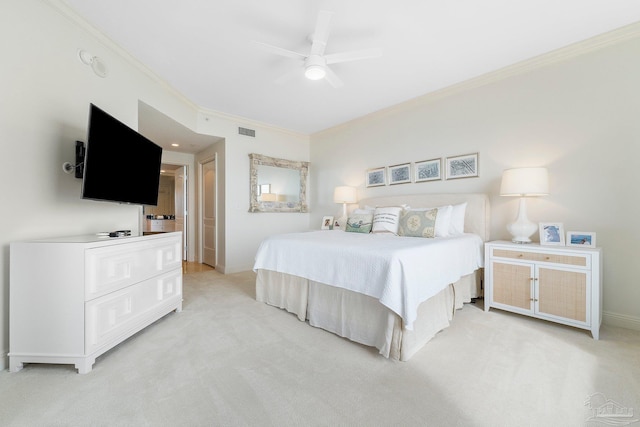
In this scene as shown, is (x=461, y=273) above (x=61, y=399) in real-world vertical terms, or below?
above

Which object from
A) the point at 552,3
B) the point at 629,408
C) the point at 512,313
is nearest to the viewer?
the point at 629,408

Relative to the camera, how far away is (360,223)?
3506 millimetres

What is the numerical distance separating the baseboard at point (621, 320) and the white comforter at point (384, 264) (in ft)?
3.48

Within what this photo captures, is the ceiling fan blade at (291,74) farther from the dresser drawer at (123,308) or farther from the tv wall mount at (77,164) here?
the dresser drawer at (123,308)

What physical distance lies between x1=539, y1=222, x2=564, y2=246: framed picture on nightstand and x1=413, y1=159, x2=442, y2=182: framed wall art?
1342 millimetres

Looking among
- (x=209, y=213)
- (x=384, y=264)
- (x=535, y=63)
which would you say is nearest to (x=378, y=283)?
(x=384, y=264)

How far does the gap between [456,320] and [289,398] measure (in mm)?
1797

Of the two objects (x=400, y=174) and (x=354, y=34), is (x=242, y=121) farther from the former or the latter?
(x=400, y=174)

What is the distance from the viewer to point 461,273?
2.44 m

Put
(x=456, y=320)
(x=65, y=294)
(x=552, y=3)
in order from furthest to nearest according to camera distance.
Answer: (x=456, y=320)
(x=552, y=3)
(x=65, y=294)

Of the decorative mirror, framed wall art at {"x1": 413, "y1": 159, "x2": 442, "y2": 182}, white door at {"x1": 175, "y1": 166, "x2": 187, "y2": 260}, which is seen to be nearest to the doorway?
white door at {"x1": 175, "y1": 166, "x2": 187, "y2": 260}

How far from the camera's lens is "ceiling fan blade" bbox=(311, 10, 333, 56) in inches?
73.0

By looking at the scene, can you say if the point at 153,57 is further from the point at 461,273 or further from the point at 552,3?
the point at 461,273

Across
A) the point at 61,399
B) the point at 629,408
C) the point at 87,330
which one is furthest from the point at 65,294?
the point at 629,408
